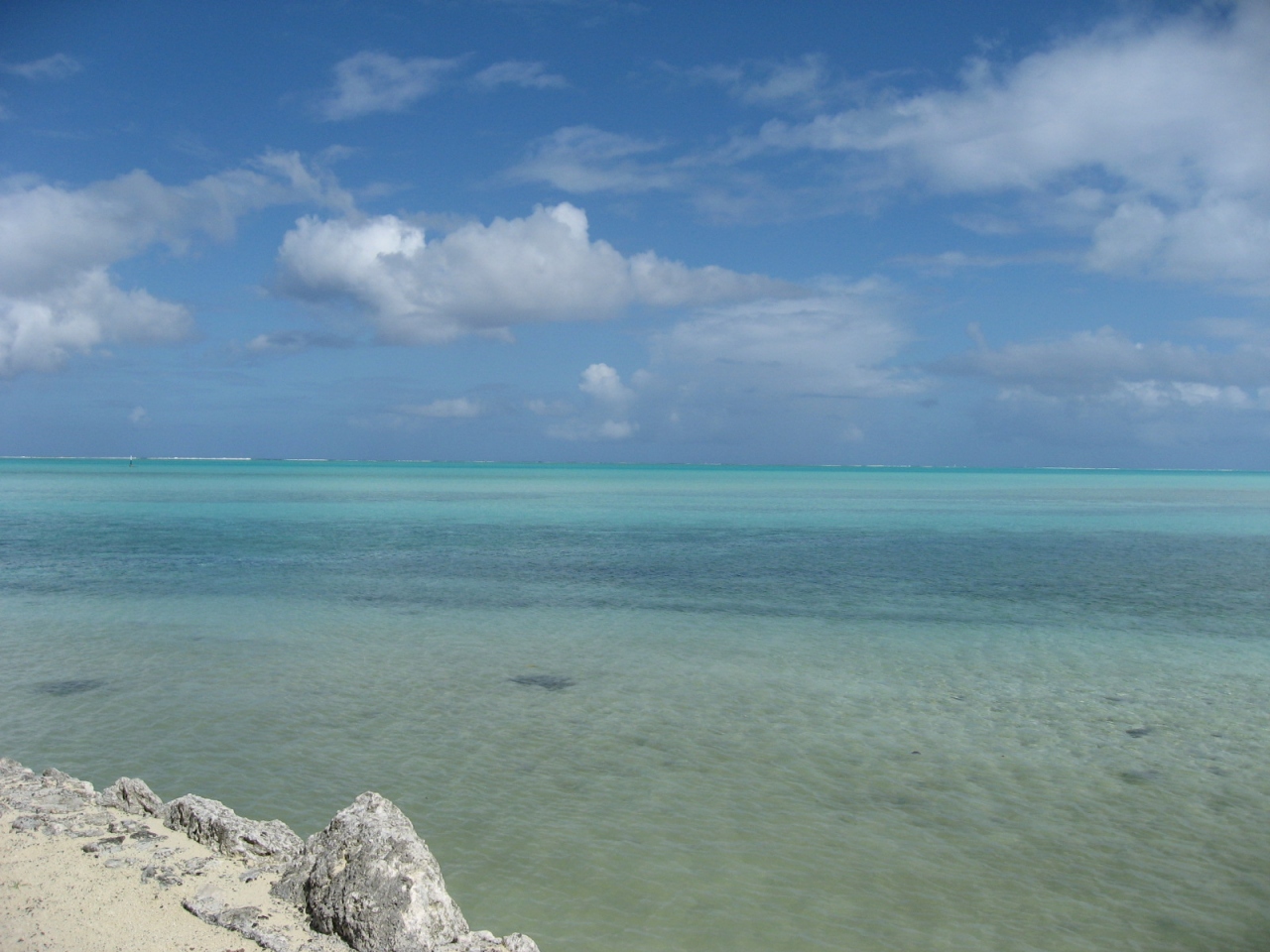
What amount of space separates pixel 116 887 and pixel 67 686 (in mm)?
6761

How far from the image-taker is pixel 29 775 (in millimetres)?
6074

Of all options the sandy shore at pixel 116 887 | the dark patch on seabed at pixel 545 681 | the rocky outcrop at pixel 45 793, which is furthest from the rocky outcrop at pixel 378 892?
the dark patch on seabed at pixel 545 681

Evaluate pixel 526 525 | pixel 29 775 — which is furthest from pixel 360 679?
pixel 526 525

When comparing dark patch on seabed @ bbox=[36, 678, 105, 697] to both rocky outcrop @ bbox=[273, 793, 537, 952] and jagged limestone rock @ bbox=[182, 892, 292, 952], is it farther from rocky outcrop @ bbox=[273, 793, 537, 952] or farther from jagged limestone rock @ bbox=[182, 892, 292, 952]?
rocky outcrop @ bbox=[273, 793, 537, 952]

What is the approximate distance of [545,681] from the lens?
10609 millimetres

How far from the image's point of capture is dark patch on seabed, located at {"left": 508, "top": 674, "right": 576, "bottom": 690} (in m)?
10.4

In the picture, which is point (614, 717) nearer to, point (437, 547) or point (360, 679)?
point (360, 679)

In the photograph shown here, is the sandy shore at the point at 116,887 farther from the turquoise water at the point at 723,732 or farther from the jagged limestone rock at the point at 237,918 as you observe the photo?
the turquoise water at the point at 723,732

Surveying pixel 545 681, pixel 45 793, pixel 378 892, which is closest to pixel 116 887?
pixel 378 892

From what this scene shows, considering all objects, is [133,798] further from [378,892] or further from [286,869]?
[378,892]

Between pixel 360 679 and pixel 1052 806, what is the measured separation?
24.7ft

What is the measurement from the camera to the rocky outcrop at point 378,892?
409cm

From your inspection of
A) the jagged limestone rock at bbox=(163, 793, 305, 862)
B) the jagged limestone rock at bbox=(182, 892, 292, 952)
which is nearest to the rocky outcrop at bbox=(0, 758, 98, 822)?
the jagged limestone rock at bbox=(163, 793, 305, 862)

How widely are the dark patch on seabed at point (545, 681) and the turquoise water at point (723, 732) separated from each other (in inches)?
2.5
